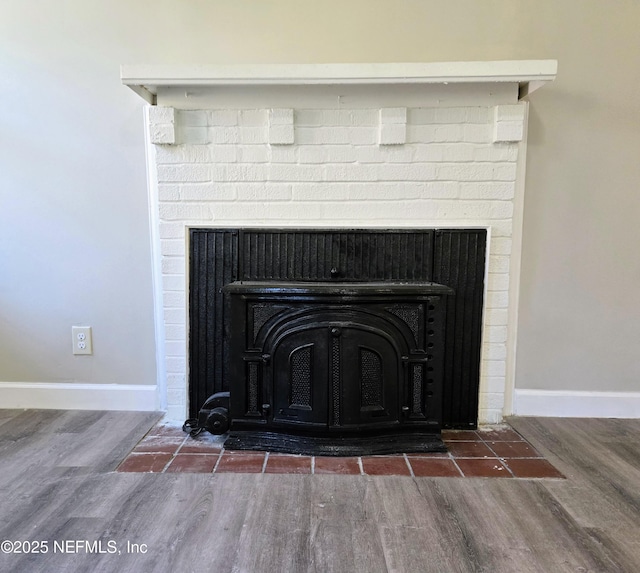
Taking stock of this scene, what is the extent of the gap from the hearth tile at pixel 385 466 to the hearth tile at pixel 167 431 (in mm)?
854

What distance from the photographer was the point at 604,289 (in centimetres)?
206

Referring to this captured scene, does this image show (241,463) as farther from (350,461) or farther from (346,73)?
(346,73)

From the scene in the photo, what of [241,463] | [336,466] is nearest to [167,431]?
[241,463]

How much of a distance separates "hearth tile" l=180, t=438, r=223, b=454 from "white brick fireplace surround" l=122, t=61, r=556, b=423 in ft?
1.63

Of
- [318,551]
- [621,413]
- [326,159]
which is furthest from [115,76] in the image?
[621,413]

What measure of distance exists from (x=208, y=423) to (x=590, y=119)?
227 cm

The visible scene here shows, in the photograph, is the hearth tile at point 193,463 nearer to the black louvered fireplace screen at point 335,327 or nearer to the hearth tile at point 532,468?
the black louvered fireplace screen at point 335,327

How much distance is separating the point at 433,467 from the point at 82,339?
5.97ft

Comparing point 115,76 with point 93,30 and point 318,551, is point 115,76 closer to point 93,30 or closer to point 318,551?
point 93,30

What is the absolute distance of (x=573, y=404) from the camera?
6.93 feet

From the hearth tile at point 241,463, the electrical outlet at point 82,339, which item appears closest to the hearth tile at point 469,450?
the hearth tile at point 241,463

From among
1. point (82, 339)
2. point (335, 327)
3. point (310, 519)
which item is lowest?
point (310, 519)

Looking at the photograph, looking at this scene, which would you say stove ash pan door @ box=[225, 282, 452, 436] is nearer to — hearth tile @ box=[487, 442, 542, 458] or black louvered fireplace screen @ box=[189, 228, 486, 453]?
black louvered fireplace screen @ box=[189, 228, 486, 453]

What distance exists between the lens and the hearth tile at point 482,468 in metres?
1.61
